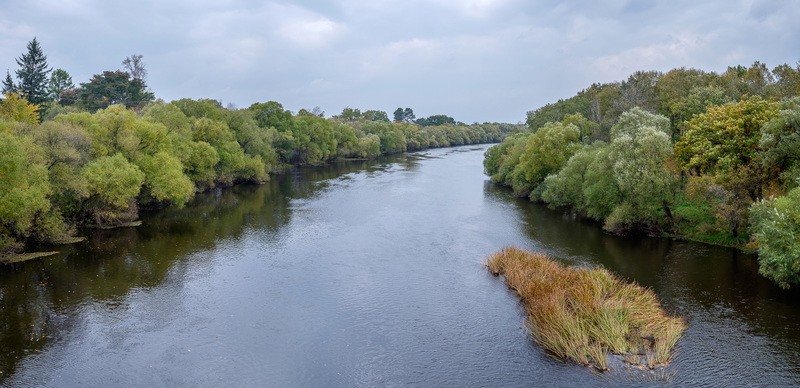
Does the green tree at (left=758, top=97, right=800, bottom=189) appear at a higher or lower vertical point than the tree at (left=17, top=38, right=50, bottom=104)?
lower

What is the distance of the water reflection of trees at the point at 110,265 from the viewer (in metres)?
24.3

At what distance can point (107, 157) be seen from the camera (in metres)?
42.2

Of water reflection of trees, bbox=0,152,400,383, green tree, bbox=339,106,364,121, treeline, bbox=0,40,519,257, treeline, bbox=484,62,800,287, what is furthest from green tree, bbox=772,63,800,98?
green tree, bbox=339,106,364,121

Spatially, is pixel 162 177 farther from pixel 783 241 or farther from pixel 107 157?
pixel 783 241

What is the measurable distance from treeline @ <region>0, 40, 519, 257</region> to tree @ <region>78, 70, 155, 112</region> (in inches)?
8.1

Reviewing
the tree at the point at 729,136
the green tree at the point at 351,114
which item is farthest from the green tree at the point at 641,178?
the green tree at the point at 351,114

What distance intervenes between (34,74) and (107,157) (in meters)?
57.1

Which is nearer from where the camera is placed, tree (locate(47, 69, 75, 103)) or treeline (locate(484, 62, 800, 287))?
treeline (locate(484, 62, 800, 287))

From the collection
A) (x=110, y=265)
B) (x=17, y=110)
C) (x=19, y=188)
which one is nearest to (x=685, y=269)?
(x=110, y=265)

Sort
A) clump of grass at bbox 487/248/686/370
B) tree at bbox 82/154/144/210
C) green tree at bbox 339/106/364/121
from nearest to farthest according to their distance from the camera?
1. clump of grass at bbox 487/248/686/370
2. tree at bbox 82/154/144/210
3. green tree at bbox 339/106/364/121

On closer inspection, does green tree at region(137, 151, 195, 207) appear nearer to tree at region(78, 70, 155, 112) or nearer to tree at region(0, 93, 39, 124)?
tree at region(0, 93, 39, 124)

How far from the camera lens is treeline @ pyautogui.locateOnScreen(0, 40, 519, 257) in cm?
3434

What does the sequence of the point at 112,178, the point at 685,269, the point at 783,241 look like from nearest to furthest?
the point at 783,241
the point at 685,269
the point at 112,178

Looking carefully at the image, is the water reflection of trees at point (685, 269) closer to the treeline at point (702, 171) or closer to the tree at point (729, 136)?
the treeline at point (702, 171)
